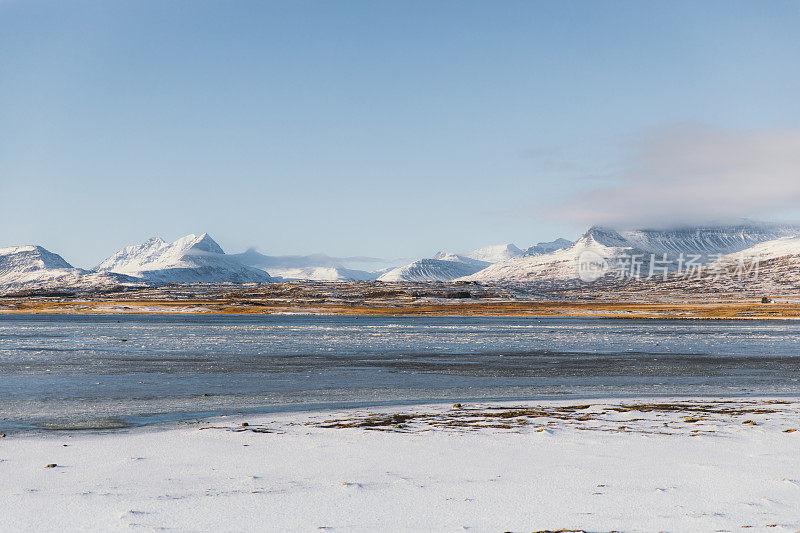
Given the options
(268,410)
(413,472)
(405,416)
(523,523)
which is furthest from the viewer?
(268,410)

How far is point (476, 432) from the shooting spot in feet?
49.9

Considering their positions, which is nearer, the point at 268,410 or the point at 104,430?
the point at 104,430

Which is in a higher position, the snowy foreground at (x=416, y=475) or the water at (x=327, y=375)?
the snowy foreground at (x=416, y=475)

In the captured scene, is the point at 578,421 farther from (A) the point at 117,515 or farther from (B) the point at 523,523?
(A) the point at 117,515

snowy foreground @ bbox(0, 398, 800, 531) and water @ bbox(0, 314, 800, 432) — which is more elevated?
snowy foreground @ bbox(0, 398, 800, 531)

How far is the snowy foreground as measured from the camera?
878 centimetres

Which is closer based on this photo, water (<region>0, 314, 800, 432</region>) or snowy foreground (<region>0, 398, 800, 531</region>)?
snowy foreground (<region>0, 398, 800, 531</region>)

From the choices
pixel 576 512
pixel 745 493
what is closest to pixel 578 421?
pixel 745 493

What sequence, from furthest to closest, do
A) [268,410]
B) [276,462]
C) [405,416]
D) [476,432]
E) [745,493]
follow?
1. [268,410]
2. [405,416]
3. [476,432]
4. [276,462]
5. [745,493]

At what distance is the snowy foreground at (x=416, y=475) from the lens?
8781 mm

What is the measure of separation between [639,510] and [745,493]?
2078 mm

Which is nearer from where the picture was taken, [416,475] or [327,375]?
[416,475]

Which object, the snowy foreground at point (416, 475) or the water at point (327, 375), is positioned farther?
the water at point (327, 375)

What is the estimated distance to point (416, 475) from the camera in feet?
36.7
